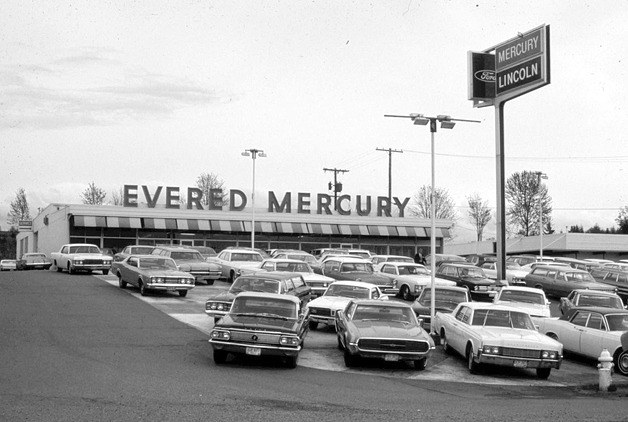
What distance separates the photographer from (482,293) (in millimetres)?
32844

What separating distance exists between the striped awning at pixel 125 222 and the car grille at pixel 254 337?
143ft

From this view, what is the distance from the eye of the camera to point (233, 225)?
61.5 metres

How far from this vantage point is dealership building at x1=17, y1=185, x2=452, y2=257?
58250 millimetres

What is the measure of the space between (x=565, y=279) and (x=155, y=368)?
23.8 m

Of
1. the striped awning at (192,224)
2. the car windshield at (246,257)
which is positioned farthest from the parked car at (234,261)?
the striped awning at (192,224)

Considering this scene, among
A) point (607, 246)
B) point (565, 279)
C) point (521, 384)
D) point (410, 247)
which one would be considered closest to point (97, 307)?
point (521, 384)

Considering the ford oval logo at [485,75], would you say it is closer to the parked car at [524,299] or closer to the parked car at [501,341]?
the parked car at [524,299]

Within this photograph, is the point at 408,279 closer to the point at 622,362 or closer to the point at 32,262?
the point at 622,362

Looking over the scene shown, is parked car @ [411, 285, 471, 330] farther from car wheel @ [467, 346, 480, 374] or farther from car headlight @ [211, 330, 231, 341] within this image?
car headlight @ [211, 330, 231, 341]

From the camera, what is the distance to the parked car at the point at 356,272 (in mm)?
30344

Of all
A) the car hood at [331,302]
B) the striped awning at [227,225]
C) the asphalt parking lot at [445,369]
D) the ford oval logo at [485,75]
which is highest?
the ford oval logo at [485,75]

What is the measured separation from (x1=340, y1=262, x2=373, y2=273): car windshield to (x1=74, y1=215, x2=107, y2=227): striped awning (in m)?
30.2

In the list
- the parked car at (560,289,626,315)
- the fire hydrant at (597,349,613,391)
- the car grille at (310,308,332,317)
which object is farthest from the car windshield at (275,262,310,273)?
the fire hydrant at (597,349,613,391)

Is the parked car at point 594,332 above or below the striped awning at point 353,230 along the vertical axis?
below
